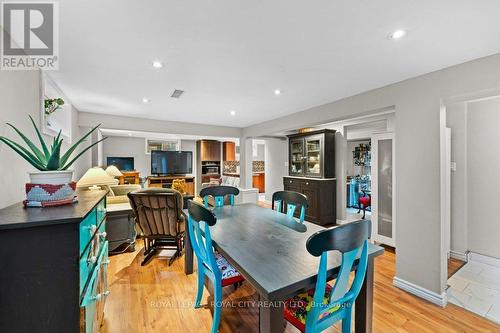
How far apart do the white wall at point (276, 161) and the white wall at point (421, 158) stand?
4.05 m

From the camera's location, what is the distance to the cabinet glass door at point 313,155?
4629mm

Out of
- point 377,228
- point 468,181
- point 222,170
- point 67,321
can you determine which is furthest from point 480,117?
point 222,170

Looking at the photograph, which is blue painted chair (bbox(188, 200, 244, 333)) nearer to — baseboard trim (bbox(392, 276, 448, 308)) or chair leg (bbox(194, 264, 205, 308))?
chair leg (bbox(194, 264, 205, 308))

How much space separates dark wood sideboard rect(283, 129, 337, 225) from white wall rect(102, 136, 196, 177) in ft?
17.9

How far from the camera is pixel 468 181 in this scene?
2.99 m

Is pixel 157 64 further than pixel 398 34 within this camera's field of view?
Yes

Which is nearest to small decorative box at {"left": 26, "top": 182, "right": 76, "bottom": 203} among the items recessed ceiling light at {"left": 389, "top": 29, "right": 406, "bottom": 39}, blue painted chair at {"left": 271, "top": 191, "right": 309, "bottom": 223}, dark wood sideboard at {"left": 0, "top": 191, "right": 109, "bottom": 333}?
Result: dark wood sideboard at {"left": 0, "top": 191, "right": 109, "bottom": 333}

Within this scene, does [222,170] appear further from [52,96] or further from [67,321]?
[67,321]

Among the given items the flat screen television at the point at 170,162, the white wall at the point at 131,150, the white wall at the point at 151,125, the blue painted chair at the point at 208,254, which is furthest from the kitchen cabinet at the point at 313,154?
the white wall at the point at 131,150

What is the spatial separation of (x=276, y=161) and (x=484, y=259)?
4699 mm

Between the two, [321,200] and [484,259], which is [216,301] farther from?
[484,259]

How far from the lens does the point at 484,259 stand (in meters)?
2.86

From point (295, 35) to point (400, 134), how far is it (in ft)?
5.67

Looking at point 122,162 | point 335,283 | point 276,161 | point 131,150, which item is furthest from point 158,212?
point 131,150
